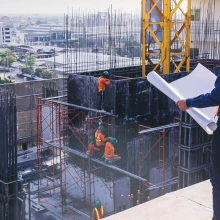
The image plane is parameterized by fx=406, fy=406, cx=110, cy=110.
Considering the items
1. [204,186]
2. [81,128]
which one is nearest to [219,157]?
[204,186]

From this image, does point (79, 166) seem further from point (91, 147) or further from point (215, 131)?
point (215, 131)

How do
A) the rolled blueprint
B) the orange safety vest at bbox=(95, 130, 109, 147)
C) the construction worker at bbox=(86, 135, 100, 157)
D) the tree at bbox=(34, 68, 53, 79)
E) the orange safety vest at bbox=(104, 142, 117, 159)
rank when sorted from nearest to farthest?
the rolled blueprint, the orange safety vest at bbox=(104, 142, 117, 159), the orange safety vest at bbox=(95, 130, 109, 147), the construction worker at bbox=(86, 135, 100, 157), the tree at bbox=(34, 68, 53, 79)

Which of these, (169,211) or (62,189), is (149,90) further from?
(169,211)

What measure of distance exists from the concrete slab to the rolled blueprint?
111 centimetres

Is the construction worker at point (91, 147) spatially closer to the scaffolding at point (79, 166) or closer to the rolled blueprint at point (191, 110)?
the scaffolding at point (79, 166)

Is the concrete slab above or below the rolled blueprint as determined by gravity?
below

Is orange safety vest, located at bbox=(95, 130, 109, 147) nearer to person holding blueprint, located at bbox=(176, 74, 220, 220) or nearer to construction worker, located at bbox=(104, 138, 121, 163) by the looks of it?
construction worker, located at bbox=(104, 138, 121, 163)

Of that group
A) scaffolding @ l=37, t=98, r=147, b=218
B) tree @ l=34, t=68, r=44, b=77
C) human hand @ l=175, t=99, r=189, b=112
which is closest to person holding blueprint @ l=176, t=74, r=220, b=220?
human hand @ l=175, t=99, r=189, b=112

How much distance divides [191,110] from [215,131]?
0.70 feet

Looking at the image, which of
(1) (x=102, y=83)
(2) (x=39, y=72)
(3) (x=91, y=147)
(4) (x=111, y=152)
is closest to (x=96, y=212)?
(4) (x=111, y=152)

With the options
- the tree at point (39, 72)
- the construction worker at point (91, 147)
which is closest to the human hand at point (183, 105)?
the construction worker at point (91, 147)

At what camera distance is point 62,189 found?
40.0 feet

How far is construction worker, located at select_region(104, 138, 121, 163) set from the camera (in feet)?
33.3

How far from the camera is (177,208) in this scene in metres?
3.50
